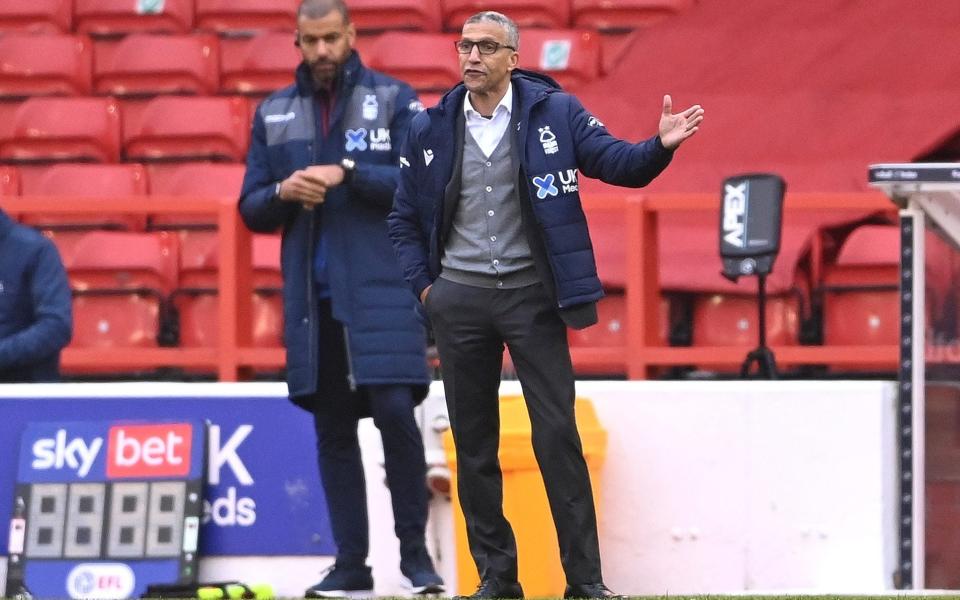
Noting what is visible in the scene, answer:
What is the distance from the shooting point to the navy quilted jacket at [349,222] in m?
6.32

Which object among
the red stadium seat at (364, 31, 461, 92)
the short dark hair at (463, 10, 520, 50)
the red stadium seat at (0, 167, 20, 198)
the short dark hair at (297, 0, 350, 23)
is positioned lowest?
the red stadium seat at (0, 167, 20, 198)

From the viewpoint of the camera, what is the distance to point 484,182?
5605 millimetres

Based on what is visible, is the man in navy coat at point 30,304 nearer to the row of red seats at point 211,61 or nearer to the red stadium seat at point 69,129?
the red stadium seat at point 69,129

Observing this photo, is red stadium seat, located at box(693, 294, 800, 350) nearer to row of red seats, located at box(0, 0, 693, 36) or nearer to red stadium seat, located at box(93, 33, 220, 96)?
row of red seats, located at box(0, 0, 693, 36)

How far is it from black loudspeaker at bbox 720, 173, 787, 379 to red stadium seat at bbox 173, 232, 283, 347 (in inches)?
88.3

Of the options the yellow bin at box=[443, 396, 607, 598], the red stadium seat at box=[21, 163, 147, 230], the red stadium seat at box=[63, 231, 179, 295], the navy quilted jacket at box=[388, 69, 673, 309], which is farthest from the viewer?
the red stadium seat at box=[21, 163, 147, 230]

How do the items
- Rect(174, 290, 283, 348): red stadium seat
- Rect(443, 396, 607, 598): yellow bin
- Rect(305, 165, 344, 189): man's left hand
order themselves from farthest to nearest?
Rect(174, 290, 283, 348): red stadium seat < Rect(443, 396, 607, 598): yellow bin < Rect(305, 165, 344, 189): man's left hand

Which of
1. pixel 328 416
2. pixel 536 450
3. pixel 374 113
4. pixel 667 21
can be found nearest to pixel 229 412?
pixel 328 416

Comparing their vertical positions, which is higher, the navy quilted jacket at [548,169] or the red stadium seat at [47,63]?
the red stadium seat at [47,63]

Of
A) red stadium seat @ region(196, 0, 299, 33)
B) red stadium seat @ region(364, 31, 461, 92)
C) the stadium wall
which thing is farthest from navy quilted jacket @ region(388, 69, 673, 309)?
red stadium seat @ region(196, 0, 299, 33)

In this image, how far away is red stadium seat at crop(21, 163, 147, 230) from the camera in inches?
392

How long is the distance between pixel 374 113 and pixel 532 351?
123 cm

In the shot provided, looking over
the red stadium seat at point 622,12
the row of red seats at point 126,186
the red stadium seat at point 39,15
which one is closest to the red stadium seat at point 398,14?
the red stadium seat at point 622,12

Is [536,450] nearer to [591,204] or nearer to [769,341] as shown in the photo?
[591,204]
